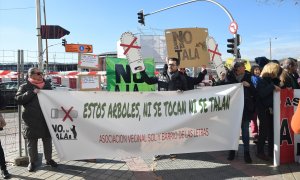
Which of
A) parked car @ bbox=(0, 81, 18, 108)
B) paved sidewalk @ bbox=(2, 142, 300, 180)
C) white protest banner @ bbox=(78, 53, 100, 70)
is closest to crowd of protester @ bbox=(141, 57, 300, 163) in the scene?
paved sidewalk @ bbox=(2, 142, 300, 180)

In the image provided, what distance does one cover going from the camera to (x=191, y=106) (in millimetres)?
6395

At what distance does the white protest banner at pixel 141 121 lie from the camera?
233 inches

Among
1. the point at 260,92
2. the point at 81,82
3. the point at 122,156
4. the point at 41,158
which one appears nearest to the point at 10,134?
the point at 41,158

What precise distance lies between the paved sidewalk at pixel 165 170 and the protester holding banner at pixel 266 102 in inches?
15.2

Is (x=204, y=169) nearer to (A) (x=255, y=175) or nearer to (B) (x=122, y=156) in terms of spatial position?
(A) (x=255, y=175)

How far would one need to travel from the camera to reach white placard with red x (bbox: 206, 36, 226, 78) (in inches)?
296

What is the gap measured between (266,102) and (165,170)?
220 centimetres

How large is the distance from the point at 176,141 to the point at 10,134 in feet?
19.9

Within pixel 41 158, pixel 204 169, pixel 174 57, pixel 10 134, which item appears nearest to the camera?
pixel 204 169

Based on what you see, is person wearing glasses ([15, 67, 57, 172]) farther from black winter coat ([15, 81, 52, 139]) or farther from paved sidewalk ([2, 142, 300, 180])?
paved sidewalk ([2, 142, 300, 180])

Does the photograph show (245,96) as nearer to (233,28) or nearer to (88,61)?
(88,61)

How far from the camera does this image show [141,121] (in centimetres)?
618

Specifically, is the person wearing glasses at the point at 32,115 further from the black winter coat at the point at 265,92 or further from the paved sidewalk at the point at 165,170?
the black winter coat at the point at 265,92

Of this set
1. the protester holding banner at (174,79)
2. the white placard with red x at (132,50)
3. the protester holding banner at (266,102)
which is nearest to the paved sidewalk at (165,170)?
the protester holding banner at (266,102)
